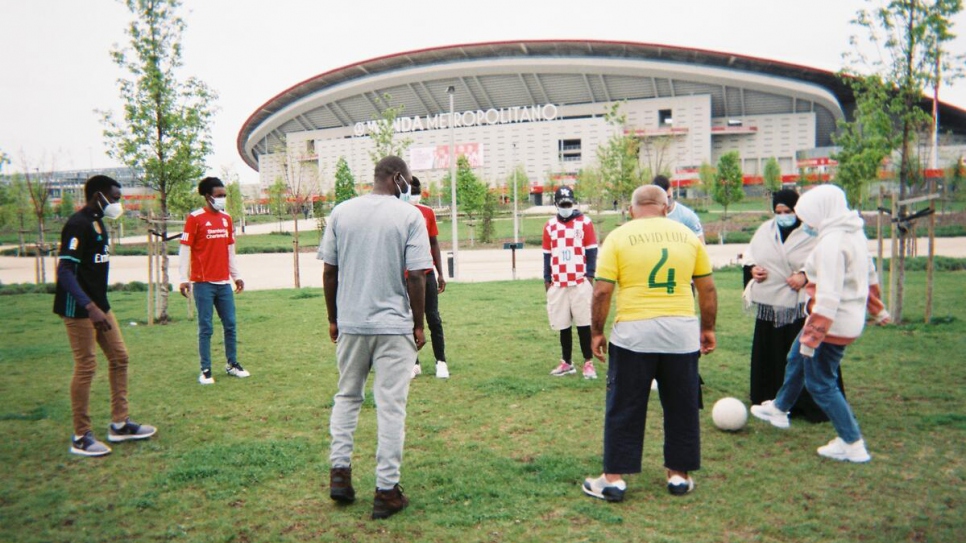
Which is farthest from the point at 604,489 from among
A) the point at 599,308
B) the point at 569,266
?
the point at 569,266

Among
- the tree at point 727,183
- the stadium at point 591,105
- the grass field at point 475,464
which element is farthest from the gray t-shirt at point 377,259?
the stadium at point 591,105

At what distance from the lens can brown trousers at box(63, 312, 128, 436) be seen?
5.32 meters

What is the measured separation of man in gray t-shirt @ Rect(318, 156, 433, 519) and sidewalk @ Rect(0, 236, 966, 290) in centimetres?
1554

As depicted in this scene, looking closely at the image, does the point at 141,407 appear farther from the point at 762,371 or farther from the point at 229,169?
the point at 229,169

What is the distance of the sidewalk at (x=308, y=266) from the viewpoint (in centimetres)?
2228

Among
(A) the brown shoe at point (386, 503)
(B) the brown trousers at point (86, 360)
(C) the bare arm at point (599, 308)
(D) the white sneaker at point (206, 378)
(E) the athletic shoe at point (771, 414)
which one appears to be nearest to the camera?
(A) the brown shoe at point (386, 503)

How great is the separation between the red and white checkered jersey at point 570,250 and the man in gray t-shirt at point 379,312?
356 cm

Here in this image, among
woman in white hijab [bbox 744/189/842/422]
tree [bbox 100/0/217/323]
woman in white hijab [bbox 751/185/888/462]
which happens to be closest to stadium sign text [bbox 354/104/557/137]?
tree [bbox 100/0/217/323]

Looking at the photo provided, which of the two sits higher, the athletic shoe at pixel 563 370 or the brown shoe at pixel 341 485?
the brown shoe at pixel 341 485

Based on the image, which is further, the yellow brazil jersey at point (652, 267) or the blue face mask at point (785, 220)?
the blue face mask at point (785, 220)

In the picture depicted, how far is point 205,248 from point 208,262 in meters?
0.16

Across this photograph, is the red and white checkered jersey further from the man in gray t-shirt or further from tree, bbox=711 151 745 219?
tree, bbox=711 151 745 219

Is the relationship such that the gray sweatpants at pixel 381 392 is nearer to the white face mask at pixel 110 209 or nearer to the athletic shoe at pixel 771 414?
the white face mask at pixel 110 209

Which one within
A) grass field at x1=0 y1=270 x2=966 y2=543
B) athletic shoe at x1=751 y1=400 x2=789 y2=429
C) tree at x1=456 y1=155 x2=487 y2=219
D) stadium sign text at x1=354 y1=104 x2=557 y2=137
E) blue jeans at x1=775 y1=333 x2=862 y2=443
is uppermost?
stadium sign text at x1=354 y1=104 x2=557 y2=137
